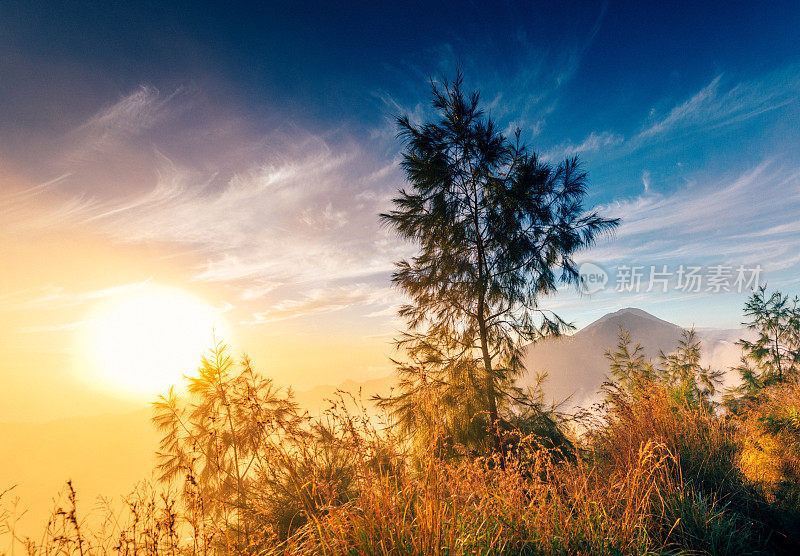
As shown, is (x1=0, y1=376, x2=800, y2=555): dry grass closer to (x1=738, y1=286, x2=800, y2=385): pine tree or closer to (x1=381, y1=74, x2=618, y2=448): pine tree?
(x1=381, y1=74, x2=618, y2=448): pine tree

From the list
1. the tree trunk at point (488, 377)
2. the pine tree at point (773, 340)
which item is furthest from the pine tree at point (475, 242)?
the pine tree at point (773, 340)

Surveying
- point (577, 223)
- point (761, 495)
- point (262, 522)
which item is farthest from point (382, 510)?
point (577, 223)

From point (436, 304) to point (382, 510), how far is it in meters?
5.43

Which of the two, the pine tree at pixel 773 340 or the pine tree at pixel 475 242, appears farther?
the pine tree at pixel 773 340

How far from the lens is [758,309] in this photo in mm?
21203

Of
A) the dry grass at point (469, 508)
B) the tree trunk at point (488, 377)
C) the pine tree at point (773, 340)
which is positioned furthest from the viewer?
the pine tree at point (773, 340)

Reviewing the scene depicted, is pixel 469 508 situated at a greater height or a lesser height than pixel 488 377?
lesser

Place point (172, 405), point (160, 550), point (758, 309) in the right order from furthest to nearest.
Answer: point (758, 309) → point (172, 405) → point (160, 550)

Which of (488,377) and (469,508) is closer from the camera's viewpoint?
(469,508)

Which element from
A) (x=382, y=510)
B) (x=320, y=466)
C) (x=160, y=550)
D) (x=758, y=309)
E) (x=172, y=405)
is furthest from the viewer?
(x=758, y=309)

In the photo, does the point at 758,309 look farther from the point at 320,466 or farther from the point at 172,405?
the point at 172,405

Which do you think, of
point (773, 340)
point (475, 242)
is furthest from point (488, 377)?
point (773, 340)

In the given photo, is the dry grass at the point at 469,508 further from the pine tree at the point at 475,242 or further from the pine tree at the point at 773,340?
the pine tree at the point at 773,340

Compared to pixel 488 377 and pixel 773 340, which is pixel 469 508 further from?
pixel 773 340
